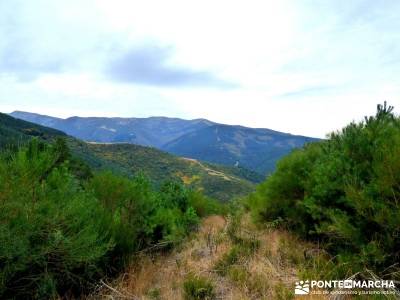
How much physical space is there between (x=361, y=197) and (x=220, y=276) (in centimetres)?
256

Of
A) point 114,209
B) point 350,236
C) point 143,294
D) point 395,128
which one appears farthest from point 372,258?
point 114,209

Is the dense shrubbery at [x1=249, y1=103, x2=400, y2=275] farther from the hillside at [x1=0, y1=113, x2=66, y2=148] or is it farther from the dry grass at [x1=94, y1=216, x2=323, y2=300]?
the hillside at [x1=0, y1=113, x2=66, y2=148]

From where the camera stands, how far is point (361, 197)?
16.5 feet

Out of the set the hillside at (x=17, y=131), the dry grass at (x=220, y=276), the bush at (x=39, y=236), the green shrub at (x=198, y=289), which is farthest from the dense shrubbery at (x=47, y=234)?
the hillside at (x=17, y=131)

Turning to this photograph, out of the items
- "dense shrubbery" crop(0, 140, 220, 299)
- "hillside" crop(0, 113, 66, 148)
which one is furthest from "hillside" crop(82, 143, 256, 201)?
"dense shrubbery" crop(0, 140, 220, 299)

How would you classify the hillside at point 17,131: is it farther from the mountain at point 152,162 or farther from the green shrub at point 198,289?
the green shrub at point 198,289

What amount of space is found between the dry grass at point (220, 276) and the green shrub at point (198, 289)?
11 centimetres

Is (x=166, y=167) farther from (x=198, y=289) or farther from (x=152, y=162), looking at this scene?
(x=198, y=289)

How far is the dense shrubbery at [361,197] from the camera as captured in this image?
4.75m

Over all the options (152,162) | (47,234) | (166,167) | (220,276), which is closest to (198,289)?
(220,276)

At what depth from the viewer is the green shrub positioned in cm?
486

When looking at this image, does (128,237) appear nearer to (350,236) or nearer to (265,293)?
(265,293)

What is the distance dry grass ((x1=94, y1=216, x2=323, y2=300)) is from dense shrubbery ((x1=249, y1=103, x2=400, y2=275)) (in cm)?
81

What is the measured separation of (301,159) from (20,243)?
7457 mm
